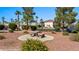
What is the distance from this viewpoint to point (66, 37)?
11.2 ft

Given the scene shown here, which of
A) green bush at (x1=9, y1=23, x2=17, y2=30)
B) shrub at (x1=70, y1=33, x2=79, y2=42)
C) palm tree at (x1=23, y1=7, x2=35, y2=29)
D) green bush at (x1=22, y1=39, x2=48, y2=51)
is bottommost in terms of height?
green bush at (x1=22, y1=39, x2=48, y2=51)

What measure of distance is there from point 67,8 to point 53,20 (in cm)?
27

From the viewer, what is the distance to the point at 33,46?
3355 mm

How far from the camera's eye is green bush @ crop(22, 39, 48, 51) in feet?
11.0

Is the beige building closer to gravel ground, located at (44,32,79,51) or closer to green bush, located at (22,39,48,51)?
gravel ground, located at (44,32,79,51)

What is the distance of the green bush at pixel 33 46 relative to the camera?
3.36 metres

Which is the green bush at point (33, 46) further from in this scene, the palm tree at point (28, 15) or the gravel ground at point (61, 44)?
the palm tree at point (28, 15)

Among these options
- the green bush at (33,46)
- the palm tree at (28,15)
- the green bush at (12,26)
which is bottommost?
the green bush at (33,46)

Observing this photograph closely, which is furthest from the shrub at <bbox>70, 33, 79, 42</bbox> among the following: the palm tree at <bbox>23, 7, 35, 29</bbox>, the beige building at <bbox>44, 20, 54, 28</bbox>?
the palm tree at <bbox>23, 7, 35, 29</bbox>

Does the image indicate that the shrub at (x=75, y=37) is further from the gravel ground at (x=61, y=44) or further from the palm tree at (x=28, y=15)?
the palm tree at (x=28, y=15)

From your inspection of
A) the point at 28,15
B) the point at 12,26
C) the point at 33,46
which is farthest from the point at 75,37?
the point at 12,26

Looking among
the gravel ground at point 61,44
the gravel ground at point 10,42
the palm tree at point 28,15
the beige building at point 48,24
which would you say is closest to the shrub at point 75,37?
the gravel ground at point 61,44

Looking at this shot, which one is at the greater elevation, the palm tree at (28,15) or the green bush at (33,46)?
the palm tree at (28,15)
